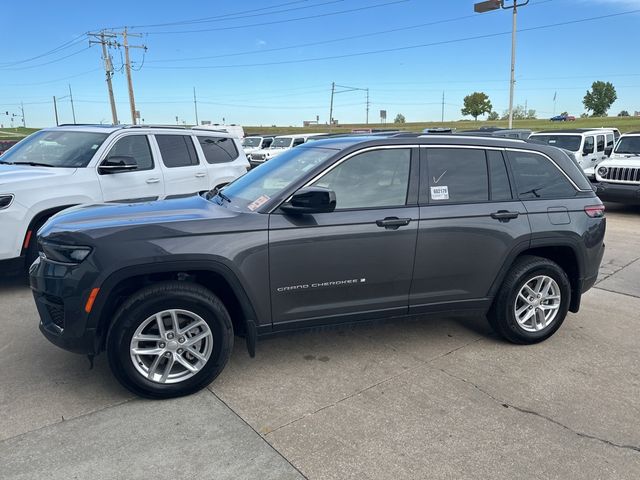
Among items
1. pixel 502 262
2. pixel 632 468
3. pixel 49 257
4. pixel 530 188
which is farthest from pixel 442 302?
pixel 49 257

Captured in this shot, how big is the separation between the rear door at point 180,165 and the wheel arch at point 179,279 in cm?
365

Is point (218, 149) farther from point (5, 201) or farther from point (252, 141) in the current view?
point (252, 141)

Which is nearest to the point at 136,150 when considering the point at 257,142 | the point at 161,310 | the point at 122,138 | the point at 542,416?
the point at 122,138

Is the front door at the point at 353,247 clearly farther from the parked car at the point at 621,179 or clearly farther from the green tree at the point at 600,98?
the green tree at the point at 600,98

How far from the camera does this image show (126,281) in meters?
3.24

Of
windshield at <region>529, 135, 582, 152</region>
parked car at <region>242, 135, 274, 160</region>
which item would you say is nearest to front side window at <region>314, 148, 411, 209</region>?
windshield at <region>529, 135, 582, 152</region>

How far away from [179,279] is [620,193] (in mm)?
10750

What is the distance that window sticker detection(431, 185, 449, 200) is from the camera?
12.6 feet

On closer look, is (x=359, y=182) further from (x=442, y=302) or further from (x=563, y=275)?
(x=563, y=275)

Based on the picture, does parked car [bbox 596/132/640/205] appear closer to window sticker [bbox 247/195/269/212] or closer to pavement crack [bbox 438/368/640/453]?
pavement crack [bbox 438/368/640/453]

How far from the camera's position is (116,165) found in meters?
6.11

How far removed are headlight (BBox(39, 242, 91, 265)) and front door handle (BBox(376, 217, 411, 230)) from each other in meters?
1.96

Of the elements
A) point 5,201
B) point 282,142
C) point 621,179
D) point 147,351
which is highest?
point 282,142

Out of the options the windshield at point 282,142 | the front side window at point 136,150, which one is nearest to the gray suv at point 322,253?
the front side window at point 136,150
